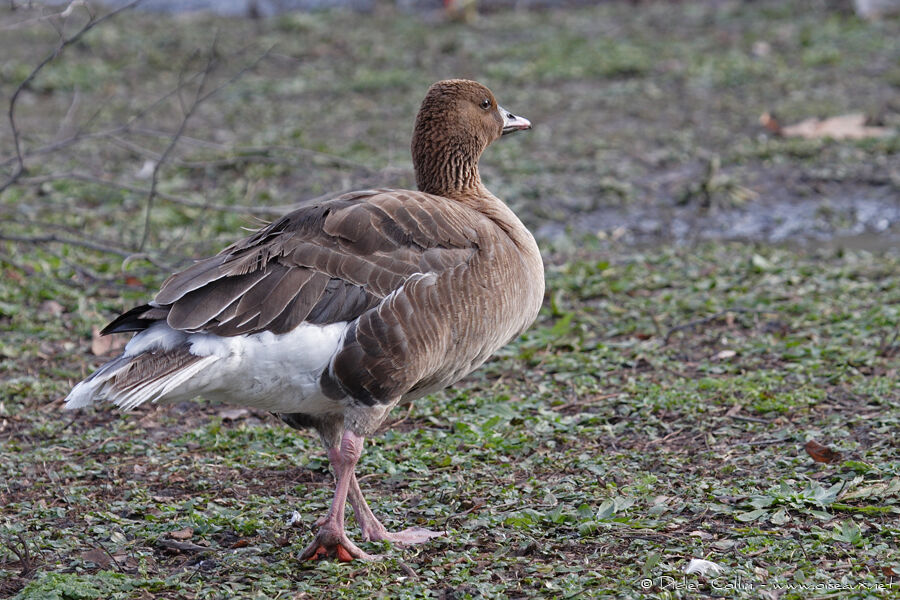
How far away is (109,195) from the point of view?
365 inches

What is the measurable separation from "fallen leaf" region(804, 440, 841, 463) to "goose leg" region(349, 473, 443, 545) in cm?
174

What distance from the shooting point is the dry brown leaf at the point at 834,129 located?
10008 millimetres

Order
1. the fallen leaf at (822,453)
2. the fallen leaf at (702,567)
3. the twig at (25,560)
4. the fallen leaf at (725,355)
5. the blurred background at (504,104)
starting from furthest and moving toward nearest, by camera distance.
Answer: the blurred background at (504,104)
the fallen leaf at (725,355)
the fallen leaf at (822,453)
the twig at (25,560)
the fallen leaf at (702,567)

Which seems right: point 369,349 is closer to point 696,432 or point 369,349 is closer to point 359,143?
point 696,432

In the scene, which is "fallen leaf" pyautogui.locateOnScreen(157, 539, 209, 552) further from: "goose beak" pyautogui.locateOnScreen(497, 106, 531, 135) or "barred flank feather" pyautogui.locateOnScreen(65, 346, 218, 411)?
"goose beak" pyautogui.locateOnScreen(497, 106, 531, 135)

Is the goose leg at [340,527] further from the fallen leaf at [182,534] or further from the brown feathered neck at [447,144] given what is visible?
the brown feathered neck at [447,144]

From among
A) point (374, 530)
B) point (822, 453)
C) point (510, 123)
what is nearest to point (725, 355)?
point (822, 453)

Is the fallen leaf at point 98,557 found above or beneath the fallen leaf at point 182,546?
above

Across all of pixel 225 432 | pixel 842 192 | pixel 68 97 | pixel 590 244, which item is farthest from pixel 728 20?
pixel 225 432

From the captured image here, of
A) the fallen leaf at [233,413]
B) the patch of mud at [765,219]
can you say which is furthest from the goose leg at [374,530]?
the patch of mud at [765,219]

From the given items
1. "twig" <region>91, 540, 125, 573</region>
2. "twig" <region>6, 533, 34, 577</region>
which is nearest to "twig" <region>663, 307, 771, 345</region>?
"twig" <region>91, 540, 125, 573</region>

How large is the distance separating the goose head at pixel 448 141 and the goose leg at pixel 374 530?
1.57 m

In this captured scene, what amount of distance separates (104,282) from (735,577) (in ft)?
16.6

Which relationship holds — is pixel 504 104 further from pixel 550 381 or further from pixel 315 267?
pixel 315 267
